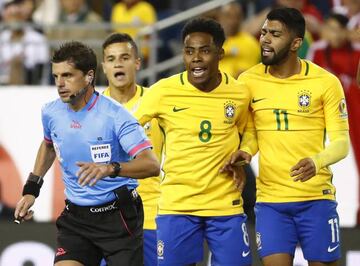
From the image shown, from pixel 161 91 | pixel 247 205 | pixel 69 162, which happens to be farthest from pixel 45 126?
pixel 247 205

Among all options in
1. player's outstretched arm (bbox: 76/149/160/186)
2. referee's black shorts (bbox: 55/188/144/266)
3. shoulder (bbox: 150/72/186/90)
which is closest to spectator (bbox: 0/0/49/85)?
shoulder (bbox: 150/72/186/90)

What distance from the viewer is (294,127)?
27.4 feet

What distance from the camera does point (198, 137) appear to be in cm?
833

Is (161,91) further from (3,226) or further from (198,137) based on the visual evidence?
(3,226)

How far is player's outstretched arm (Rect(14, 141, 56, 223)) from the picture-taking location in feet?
25.2

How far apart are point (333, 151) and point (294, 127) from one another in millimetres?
380

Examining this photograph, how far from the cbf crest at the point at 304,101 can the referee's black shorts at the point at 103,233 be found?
1.51 m

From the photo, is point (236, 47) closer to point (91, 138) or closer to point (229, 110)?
point (229, 110)

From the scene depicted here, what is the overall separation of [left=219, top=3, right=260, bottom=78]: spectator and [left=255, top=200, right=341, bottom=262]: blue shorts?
4486mm

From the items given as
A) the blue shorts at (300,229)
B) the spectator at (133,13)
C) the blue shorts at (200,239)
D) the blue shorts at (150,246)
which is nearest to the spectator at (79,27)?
the spectator at (133,13)

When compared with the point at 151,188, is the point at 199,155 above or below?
above

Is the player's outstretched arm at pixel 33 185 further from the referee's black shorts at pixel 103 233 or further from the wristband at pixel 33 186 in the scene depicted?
the referee's black shorts at pixel 103 233

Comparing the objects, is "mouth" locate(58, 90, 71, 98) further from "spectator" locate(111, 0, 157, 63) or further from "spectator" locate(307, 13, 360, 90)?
"spectator" locate(111, 0, 157, 63)

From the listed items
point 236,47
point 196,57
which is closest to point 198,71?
point 196,57
